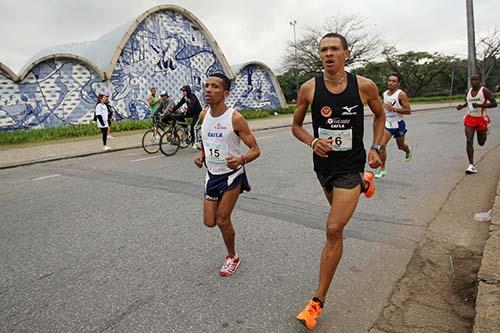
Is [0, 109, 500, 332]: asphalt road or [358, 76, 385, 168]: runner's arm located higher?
[358, 76, 385, 168]: runner's arm

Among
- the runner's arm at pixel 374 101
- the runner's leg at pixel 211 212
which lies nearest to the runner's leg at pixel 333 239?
the runner's arm at pixel 374 101

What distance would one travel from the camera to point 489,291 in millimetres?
2629

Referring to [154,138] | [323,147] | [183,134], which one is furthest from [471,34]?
[323,147]

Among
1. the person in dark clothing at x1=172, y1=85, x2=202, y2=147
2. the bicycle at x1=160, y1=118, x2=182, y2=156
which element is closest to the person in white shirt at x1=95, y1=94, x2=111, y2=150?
the bicycle at x1=160, y1=118, x2=182, y2=156

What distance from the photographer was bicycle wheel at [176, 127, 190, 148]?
1096cm

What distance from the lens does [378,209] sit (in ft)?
16.5

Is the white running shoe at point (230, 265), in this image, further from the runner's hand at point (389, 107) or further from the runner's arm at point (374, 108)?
the runner's hand at point (389, 107)

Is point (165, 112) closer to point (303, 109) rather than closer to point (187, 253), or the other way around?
point (187, 253)

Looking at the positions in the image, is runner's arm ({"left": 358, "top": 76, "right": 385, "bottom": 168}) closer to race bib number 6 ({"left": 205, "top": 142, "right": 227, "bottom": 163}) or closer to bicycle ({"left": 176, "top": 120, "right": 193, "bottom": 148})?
race bib number 6 ({"left": 205, "top": 142, "right": 227, "bottom": 163})

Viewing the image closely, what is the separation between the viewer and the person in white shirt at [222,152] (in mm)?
3275

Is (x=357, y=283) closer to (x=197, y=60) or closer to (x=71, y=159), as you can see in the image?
(x=71, y=159)

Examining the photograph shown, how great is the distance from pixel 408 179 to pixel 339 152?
4358 mm

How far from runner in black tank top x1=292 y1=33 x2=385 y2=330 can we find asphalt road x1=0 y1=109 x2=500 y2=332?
1.68 feet

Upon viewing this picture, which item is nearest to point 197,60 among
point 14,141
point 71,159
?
point 14,141
